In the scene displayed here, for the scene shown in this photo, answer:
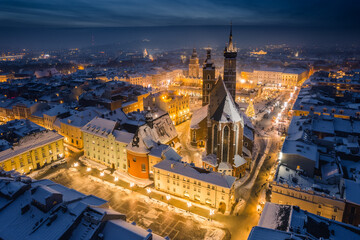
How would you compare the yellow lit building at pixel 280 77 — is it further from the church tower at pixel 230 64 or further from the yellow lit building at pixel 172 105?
the church tower at pixel 230 64

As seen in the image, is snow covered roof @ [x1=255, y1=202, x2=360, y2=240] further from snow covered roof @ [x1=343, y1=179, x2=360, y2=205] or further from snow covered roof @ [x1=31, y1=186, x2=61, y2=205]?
snow covered roof @ [x1=31, y1=186, x2=61, y2=205]

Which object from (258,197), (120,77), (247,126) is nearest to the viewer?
(258,197)

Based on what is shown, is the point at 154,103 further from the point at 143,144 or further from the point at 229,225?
the point at 229,225

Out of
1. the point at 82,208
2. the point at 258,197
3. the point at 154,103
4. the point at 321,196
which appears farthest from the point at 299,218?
the point at 154,103

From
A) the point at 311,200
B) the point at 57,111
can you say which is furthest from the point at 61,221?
the point at 57,111

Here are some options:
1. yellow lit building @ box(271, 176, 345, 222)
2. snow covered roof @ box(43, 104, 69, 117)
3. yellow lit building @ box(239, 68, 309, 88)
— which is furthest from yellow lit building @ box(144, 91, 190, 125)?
yellow lit building @ box(239, 68, 309, 88)

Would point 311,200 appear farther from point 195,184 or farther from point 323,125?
point 323,125
